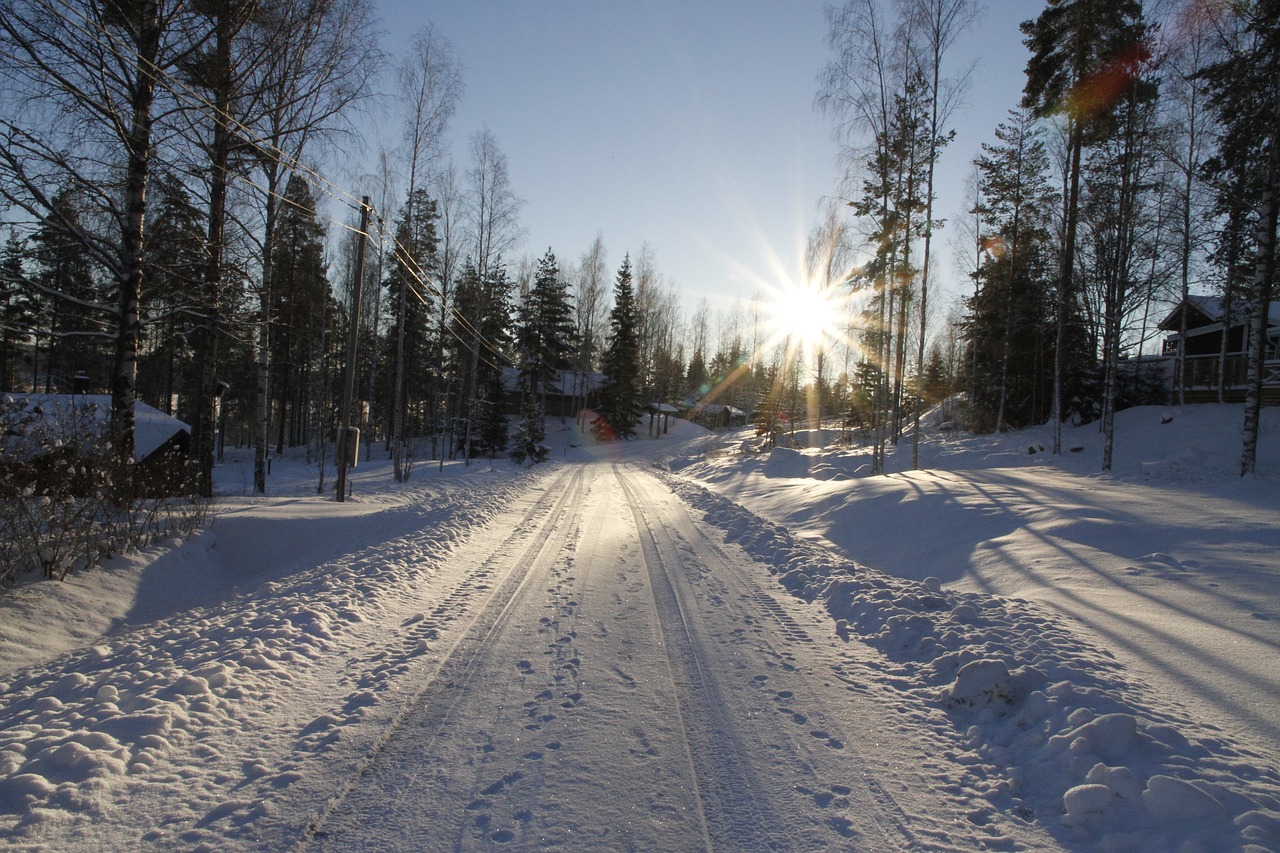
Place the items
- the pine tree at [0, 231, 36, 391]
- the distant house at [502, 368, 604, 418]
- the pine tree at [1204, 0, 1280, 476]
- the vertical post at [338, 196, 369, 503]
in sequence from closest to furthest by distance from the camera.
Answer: the pine tree at [0, 231, 36, 391]
the pine tree at [1204, 0, 1280, 476]
the vertical post at [338, 196, 369, 503]
the distant house at [502, 368, 604, 418]

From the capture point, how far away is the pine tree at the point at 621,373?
4409cm

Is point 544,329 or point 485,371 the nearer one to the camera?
point 485,371

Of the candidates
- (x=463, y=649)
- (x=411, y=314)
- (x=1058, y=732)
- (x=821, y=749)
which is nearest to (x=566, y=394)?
(x=411, y=314)

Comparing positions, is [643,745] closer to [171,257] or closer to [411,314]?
[171,257]

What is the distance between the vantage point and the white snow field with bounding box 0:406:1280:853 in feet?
8.91

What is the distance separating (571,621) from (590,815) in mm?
2821

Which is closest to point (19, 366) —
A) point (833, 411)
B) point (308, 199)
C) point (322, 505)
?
point (308, 199)

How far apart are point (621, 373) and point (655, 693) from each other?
41.1 meters

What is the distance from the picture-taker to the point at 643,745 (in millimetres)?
3396

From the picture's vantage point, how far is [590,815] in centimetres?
275

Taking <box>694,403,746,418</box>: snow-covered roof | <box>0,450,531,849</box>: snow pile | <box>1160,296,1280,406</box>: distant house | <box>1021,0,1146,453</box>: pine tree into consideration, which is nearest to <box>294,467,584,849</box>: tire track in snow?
<box>0,450,531,849</box>: snow pile

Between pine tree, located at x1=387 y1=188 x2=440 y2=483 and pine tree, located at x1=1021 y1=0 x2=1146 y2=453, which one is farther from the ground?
pine tree, located at x1=1021 y1=0 x2=1146 y2=453

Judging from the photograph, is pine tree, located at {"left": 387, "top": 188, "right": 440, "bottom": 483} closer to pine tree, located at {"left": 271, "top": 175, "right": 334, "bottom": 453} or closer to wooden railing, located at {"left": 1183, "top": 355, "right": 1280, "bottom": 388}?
pine tree, located at {"left": 271, "top": 175, "right": 334, "bottom": 453}

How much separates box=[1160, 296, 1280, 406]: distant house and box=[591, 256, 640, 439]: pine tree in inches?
1211
